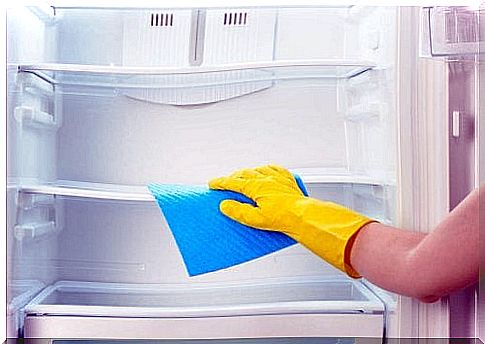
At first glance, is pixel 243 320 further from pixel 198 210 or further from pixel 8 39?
Result: pixel 8 39

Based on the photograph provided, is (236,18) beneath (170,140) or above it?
above

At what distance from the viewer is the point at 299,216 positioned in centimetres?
144

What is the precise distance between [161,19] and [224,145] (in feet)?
0.84

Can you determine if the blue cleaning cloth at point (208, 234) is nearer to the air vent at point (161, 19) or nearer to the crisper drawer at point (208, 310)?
the crisper drawer at point (208, 310)

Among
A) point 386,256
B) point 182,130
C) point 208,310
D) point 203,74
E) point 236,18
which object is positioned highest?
point 236,18

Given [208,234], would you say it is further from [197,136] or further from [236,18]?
[236,18]

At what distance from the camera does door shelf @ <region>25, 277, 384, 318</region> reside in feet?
4.83

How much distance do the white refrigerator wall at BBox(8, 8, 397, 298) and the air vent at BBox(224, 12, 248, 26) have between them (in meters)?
0.05

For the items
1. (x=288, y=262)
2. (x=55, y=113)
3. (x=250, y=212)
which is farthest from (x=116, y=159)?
(x=288, y=262)

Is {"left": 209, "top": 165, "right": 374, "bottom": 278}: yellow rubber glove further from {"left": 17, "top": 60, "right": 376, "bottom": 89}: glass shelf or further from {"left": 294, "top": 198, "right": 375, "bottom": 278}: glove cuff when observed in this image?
{"left": 17, "top": 60, "right": 376, "bottom": 89}: glass shelf

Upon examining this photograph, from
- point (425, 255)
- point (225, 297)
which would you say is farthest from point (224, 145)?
point (425, 255)

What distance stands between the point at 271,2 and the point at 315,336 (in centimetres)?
61

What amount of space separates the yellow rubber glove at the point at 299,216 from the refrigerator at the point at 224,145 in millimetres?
54

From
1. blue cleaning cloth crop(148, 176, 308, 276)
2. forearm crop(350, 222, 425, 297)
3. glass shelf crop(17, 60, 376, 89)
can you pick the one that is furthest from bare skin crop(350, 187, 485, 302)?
glass shelf crop(17, 60, 376, 89)
